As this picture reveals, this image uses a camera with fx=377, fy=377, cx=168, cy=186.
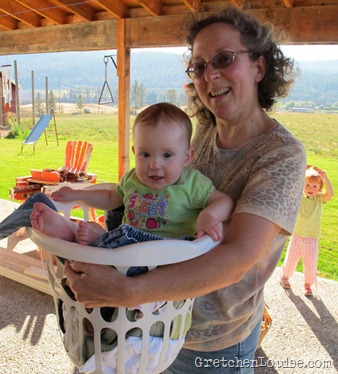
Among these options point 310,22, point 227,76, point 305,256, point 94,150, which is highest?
point 310,22

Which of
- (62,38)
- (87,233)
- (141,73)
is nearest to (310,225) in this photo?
(87,233)

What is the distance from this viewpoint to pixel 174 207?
1.16 metres

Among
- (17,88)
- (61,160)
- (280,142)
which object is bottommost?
(61,160)

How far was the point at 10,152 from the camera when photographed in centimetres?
850

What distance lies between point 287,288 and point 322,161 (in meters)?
2.90

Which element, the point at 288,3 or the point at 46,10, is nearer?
the point at 288,3

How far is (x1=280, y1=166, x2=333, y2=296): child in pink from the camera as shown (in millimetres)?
3533

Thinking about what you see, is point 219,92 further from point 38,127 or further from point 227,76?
point 38,127

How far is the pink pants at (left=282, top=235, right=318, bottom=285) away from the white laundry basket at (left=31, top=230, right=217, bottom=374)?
2792 millimetres

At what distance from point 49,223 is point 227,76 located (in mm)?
653

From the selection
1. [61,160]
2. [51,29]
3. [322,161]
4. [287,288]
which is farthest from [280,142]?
[61,160]

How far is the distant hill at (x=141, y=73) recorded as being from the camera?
3.53 metres

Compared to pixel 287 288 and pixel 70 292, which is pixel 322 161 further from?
pixel 70 292

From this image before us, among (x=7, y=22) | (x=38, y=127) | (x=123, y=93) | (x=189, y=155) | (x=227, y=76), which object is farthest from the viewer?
(x=38, y=127)
